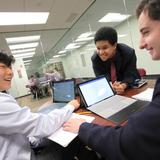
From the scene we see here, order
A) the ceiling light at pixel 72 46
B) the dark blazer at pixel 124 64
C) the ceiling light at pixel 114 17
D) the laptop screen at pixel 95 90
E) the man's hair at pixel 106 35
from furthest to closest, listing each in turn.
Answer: the ceiling light at pixel 72 46 < the ceiling light at pixel 114 17 < the dark blazer at pixel 124 64 < the man's hair at pixel 106 35 < the laptop screen at pixel 95 90

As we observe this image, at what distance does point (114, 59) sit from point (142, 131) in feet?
4.90

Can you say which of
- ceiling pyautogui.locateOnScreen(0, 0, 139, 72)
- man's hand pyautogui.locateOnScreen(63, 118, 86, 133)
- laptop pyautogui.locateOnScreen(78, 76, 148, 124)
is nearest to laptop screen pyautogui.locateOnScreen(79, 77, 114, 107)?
laptop pyautogui.locateOnScreen(78, 76, 148, 124)

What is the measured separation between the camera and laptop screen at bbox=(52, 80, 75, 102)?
1819 mm

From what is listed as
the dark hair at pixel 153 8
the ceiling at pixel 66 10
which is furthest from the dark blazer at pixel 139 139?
the ceiling at pixel 66 10

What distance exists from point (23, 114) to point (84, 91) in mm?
634

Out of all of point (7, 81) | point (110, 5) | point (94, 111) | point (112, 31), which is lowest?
point (94, 111)

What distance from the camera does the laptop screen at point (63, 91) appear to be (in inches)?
71.6

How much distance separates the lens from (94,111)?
131 centimetres

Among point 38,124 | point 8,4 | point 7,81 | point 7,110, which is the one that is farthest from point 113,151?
point 8,4

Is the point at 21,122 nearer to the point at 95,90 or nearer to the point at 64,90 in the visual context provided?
the point at 95,90

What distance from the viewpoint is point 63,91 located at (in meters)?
1.90

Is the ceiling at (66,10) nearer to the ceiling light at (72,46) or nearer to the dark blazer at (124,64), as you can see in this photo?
the ceiling light at (72,46)

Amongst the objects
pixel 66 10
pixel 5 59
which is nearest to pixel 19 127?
pixel 5 59

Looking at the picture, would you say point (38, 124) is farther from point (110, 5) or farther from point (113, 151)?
point (110, 5)
